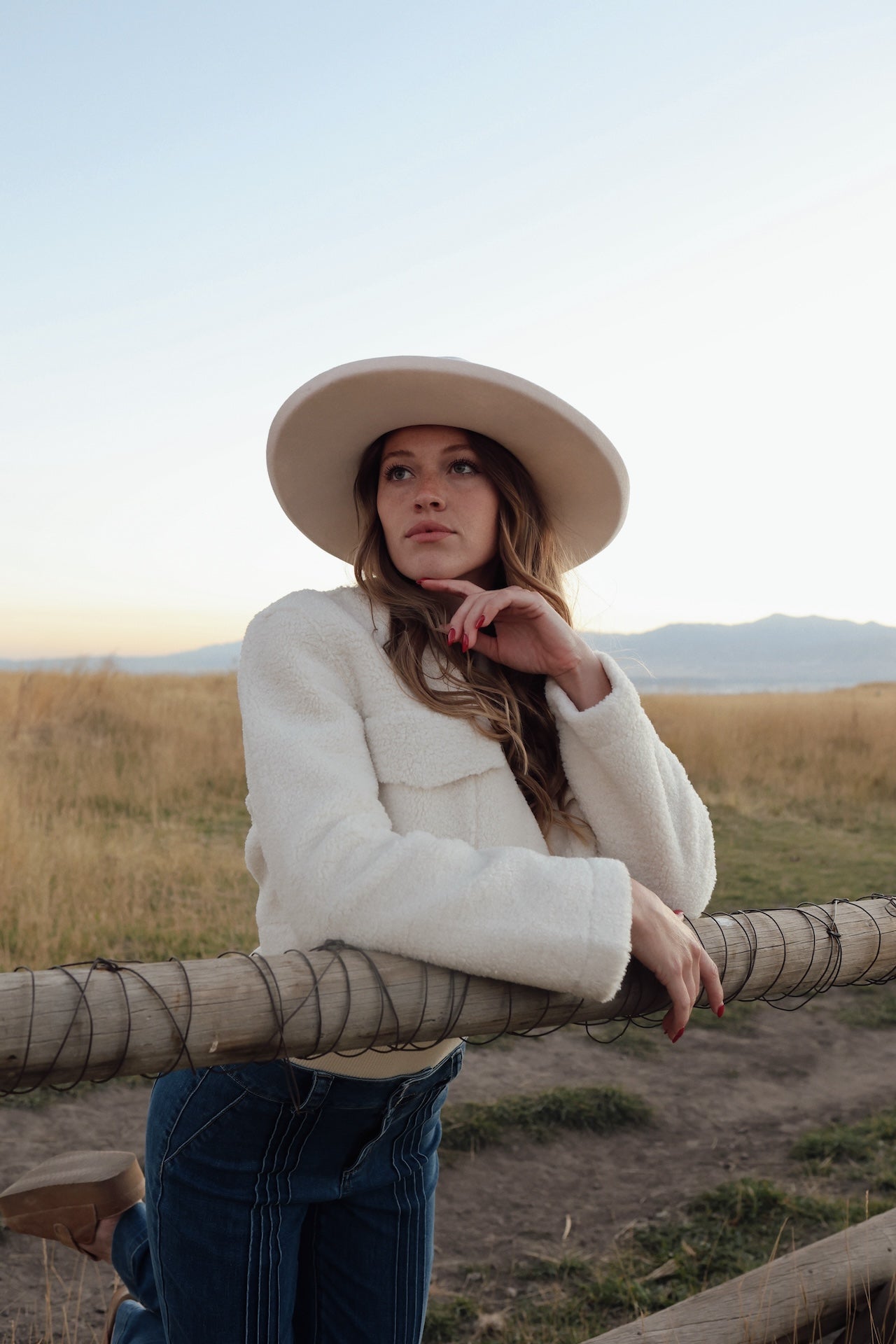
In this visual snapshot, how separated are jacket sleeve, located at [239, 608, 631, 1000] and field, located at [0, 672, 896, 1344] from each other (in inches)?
73.1

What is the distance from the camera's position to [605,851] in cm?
165

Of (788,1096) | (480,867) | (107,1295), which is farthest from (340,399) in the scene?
(788,1096)

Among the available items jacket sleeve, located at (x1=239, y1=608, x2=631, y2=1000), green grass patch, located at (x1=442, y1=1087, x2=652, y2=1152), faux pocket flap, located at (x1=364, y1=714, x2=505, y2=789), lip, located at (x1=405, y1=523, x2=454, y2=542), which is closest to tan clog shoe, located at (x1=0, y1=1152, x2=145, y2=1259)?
jacket sleeve, located at (x1=239, y1=608, x2=631, y2=1000)

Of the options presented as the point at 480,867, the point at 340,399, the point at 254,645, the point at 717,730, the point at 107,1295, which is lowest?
the point at 107,1295

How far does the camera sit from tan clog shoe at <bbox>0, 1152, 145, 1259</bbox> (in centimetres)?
225

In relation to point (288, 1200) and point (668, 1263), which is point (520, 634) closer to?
point (288, 1200)

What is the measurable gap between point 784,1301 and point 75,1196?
1496 millimetres

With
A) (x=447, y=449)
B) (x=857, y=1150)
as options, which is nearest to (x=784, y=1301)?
(x=447, y=449)

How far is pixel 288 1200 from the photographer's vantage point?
61.2 inches

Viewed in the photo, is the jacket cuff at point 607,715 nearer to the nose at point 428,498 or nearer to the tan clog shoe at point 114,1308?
the nose at point 428,498

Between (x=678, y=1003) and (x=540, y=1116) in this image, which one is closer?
(x=678, y=1003)

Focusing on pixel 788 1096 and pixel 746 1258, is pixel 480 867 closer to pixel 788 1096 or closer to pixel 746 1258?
pixel 746 1258

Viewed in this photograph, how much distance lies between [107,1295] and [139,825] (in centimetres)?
541

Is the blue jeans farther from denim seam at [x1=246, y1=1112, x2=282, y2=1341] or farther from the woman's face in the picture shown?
the woman's face
